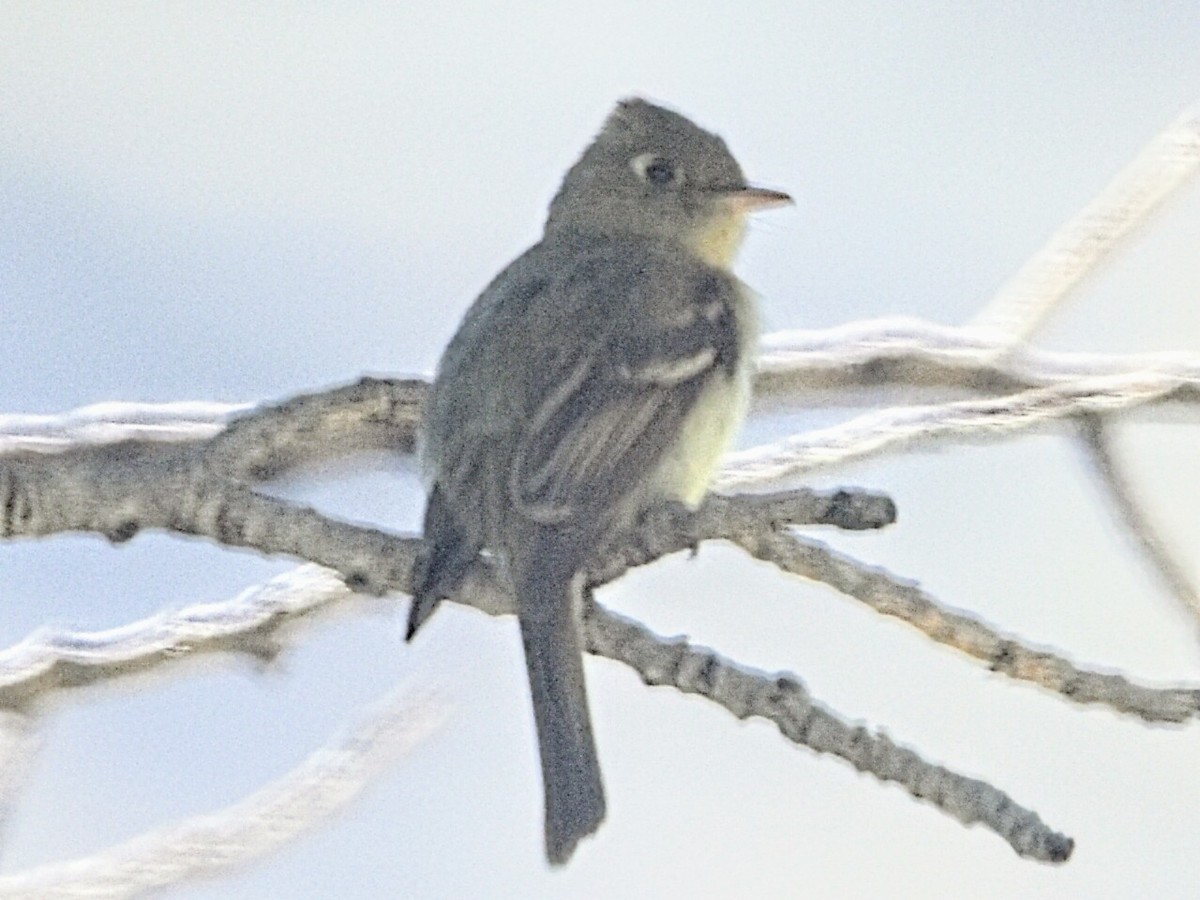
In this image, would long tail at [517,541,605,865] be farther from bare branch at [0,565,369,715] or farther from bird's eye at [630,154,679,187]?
bird's eye at [630,154,679,187]

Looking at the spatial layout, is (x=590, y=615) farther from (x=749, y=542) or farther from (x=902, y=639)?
(x=902, y=639)

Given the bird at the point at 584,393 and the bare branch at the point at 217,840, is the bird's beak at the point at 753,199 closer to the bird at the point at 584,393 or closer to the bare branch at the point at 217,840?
the bird at the point at 584,393

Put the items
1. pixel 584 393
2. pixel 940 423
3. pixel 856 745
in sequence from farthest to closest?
pixel 940 423 → pixel 584 393 → pixel 856 745

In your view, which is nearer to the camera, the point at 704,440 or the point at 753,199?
the point at 704,440

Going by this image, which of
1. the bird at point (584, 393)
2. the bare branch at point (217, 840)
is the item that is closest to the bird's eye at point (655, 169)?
the bird at point (584, 393)

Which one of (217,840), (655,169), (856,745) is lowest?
(217,840)

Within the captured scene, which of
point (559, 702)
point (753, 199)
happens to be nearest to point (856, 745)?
point (559, 702)

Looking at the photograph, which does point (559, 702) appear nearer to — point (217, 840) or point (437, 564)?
point (437, 564)
